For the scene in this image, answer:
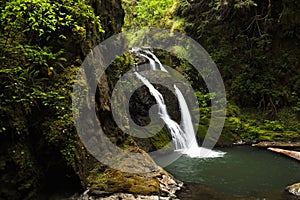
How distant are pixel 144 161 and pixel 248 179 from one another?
2935 millimetres

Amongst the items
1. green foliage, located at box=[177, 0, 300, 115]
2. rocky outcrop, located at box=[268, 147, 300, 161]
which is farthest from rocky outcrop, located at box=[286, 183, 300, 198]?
green foliage, located at box=[177, 0, 300, 115]

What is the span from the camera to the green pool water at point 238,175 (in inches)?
249

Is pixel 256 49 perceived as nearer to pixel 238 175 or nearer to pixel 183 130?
pixel 183 130

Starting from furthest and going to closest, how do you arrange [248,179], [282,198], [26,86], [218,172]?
[218,172] → [248,179] → [282,198] → [26,86]

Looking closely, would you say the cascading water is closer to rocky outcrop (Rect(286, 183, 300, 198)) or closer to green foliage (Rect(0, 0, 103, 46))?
rocky outcrop (Rect(286, 183, 300, 198))

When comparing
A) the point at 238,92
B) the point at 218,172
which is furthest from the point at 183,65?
the point at 218,172

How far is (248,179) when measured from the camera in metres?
7.52

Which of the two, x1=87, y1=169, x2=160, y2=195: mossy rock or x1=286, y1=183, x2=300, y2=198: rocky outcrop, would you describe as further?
x1=286, y1=183, x2=300, y2=198: rocky outcrop

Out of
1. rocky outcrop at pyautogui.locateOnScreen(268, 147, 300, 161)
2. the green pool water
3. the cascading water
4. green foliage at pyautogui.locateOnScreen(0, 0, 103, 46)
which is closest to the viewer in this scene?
green foliage at pyautogui.locateOnScreen(0, 0, 103, 46)

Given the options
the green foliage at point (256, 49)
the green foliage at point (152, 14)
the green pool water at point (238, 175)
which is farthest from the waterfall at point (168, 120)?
the green foliage at point (152, 14)

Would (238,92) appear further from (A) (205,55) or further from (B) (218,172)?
(B) (218,172)

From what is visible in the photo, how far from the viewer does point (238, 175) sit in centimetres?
792

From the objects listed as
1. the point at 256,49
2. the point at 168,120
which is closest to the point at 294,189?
the point at 168,120

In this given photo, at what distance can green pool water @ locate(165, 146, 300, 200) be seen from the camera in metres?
6.34
